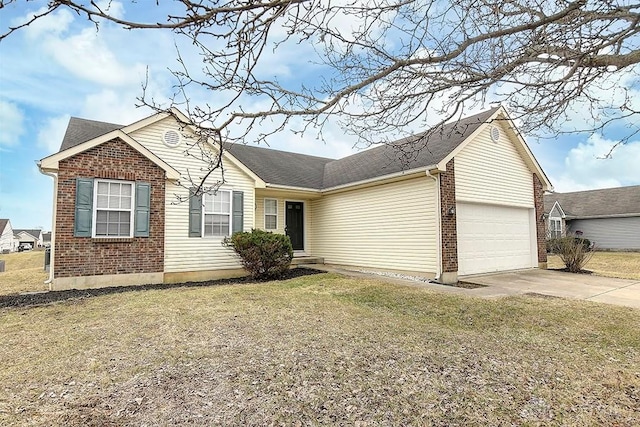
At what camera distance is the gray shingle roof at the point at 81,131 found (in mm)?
9814

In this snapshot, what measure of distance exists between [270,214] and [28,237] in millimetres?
81565

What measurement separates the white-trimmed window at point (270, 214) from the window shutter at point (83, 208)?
19.7ft

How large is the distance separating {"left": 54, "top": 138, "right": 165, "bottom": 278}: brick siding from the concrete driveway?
846 cm

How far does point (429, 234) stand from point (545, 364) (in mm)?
6096

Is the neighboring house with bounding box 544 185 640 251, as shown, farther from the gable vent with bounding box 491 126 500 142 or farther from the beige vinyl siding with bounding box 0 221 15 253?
the beige vinyl siding with bounding box 0 221 15 253

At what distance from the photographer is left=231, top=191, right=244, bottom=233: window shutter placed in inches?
438

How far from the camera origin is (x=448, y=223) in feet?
32.5

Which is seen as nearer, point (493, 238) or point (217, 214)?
point (217, 214)

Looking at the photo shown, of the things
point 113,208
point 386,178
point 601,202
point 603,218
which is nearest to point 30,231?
point 113,208

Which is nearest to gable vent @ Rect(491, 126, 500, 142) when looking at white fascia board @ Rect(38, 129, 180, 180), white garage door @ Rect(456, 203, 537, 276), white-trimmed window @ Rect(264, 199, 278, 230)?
white garage door @ Rect(456, 203, 537, 276)

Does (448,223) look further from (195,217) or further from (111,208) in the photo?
(111,208)

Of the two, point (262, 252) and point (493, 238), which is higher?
point (493, 238)

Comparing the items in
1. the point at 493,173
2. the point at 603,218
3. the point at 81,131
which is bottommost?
the point at 603,218

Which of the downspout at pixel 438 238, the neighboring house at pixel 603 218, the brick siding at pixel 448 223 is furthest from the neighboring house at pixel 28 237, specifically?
the neighboring house at pixel 603 218
